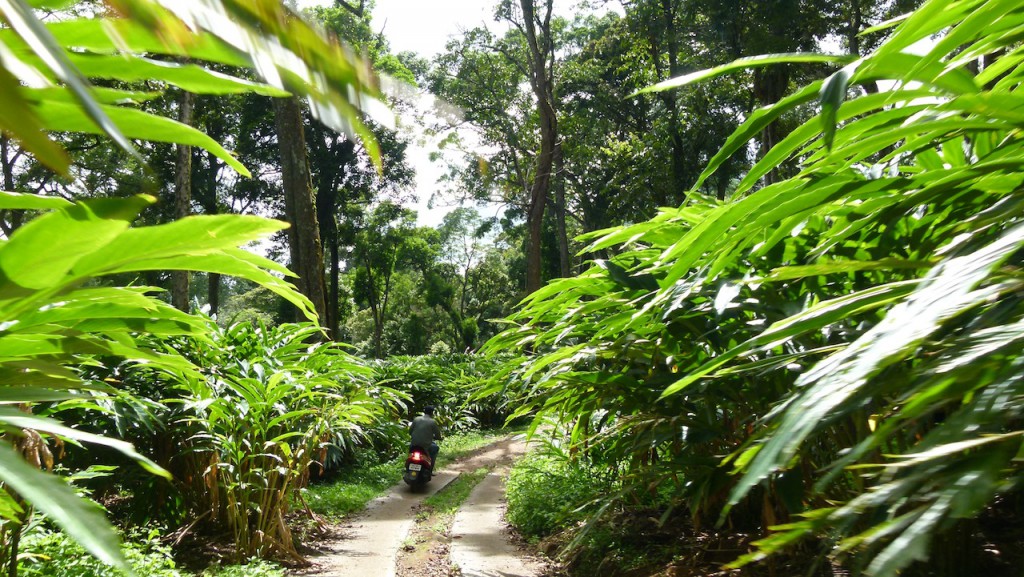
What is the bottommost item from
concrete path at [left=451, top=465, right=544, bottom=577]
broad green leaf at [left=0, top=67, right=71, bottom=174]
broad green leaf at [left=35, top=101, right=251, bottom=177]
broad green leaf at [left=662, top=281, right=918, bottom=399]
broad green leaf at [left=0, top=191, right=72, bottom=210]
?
concrete path at [left=451, top=465, right=544, bottom=577]

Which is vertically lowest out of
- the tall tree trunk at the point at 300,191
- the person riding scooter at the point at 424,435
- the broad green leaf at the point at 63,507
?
the person riding scooter at the point at 424,435

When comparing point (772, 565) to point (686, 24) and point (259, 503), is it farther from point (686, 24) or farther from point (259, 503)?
point (686, 24)

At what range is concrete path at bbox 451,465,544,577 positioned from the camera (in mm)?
5617

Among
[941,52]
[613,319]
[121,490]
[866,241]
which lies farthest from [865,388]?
[121,490]

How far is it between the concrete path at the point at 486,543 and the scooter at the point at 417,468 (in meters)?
0.78

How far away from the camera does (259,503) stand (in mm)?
5082

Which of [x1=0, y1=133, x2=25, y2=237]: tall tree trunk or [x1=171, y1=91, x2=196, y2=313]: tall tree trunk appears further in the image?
[x1=171, y1=91, x2=196, y2=313]: tall tree trunk

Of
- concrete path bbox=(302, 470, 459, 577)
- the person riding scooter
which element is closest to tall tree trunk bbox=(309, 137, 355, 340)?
the person riding scooter

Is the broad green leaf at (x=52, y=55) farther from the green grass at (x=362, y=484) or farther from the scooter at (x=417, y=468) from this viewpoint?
the scooter at (x=417, y=468)

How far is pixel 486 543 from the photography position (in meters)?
6.71

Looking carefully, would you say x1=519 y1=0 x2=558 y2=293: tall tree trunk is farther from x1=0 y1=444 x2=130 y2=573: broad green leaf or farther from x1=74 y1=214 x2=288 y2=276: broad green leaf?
x1=0 y1=444 x2=130 y2=573: broad green leaf

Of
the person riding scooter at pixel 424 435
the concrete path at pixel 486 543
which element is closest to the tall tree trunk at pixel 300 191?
the person riding scooter at pixel 424 435

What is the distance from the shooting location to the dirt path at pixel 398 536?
562 cm

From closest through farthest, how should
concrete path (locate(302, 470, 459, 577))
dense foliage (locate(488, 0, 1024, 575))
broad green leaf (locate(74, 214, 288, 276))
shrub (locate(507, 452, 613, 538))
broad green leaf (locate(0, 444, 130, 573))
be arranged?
broad green leaf (locate(0, 444, 130, 573)) → broad green leaf (locate(74, 214, 288, 276)) → dense foliage (locate(488, 0, 1024, 575)) → concrete path (locate(302, 470, 459, 577)) → shrub (locate(507, 452, 613, 538))
